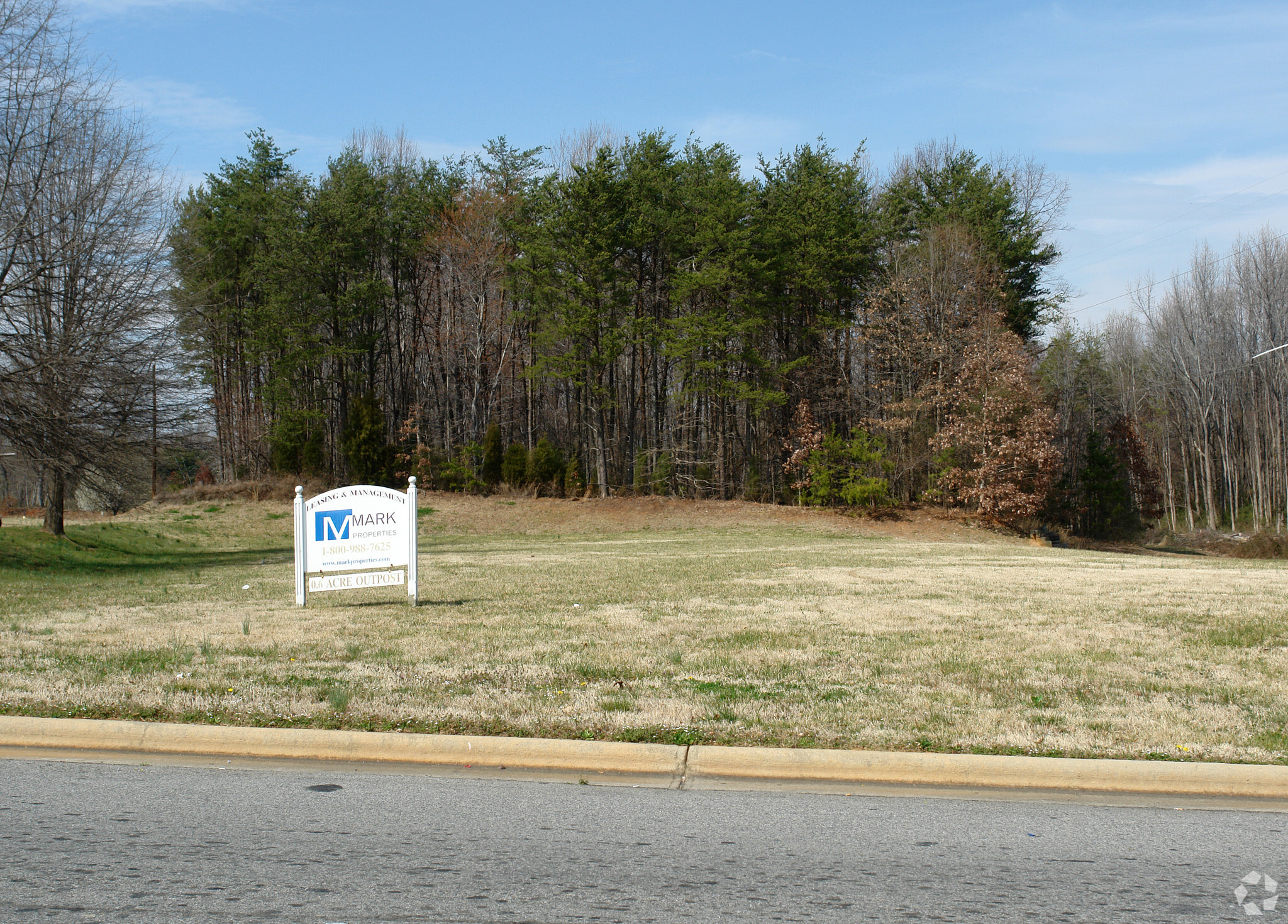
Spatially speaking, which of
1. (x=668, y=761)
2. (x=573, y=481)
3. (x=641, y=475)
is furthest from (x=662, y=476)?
(x=668, y=761)

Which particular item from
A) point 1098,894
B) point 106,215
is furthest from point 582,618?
point 106,215

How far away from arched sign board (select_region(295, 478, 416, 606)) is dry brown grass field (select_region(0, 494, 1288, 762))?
45 centimetres

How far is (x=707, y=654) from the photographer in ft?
28.5

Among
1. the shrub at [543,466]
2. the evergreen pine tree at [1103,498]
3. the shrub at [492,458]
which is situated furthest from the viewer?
the evergreen pine tree at [1103,498]

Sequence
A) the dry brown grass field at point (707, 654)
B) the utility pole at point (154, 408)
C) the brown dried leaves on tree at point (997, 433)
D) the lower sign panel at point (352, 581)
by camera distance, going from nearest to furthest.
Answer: the dry brown grass field at point (707, 654)
the lower sign panel at point (352, 581)
the utility pole at point (154, 408)
the brown dried leaves on tree at point (997, 433)

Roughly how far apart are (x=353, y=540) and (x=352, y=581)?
20.8 inches

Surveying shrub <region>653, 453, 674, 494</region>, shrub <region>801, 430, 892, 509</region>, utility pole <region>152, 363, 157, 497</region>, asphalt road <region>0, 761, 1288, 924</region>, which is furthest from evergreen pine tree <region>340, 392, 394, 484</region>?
asphalt road <region>0, 761, 1288, 924</region>

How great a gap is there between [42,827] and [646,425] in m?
40.8

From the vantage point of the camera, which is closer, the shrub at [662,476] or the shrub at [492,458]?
the shrub at [662,476]

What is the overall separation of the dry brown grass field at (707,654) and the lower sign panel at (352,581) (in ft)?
1.18

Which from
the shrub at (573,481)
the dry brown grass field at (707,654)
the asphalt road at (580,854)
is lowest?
the asphalt road at (580,854)

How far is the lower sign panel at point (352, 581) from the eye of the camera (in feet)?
39.3

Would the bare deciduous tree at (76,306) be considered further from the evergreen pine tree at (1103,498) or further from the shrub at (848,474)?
the evergreen pine tree at (1103,498)

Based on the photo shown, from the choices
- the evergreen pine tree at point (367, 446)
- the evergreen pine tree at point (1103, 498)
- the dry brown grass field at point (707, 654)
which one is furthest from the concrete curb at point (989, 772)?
the evergreen pine tree at point (1103, 498)
